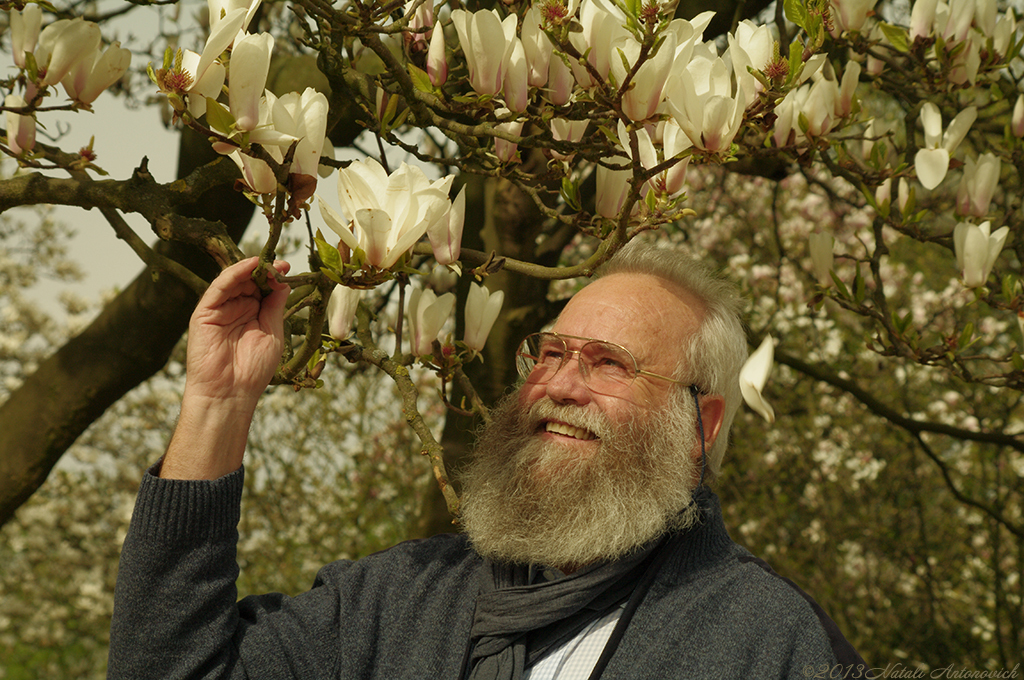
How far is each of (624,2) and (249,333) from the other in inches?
35.0

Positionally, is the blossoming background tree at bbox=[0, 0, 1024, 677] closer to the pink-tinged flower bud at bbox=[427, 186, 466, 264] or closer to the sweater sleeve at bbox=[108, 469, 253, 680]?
the pink-tinged flower bud at bbox=[427, 186, 466, 264]

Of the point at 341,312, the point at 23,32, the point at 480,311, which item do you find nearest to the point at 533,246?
the point at 480,311

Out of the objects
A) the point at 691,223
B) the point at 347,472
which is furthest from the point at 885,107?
the point at 347,472

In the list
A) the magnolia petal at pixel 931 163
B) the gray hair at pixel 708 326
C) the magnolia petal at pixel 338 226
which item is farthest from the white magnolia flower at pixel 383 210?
the magnolia petal at pixel 931 163

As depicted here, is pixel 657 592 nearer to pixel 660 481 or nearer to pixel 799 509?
pixel 660 481

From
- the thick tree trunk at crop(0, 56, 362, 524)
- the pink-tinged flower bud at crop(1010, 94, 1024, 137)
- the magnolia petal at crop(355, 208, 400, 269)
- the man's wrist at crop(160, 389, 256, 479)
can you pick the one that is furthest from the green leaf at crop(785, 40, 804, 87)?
the thick tree trunk at crop(0, 56, 362, 524)

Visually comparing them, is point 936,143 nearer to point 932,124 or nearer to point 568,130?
point 932,124

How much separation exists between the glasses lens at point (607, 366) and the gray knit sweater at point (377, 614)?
34cm

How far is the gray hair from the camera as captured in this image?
2.21 meters

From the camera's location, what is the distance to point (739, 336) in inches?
91.4

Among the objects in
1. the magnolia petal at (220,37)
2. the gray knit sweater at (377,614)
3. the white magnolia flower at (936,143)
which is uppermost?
Result: the magnolia petal at (220,37)

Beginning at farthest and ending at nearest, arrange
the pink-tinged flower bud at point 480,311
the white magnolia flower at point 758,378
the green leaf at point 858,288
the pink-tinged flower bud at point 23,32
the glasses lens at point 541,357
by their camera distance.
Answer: the green leaf at point 858,288
the glasses lens at point 541,357
the pink-tinged flower bud at point 480,311
the pink-tinged flower bud at point 23,32
the white magnolia flower at point 758,378

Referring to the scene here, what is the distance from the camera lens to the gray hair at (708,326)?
7.24ft

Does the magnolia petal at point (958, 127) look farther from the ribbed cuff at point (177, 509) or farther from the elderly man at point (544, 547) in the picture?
the ribbed cuff at point (177, 509)
